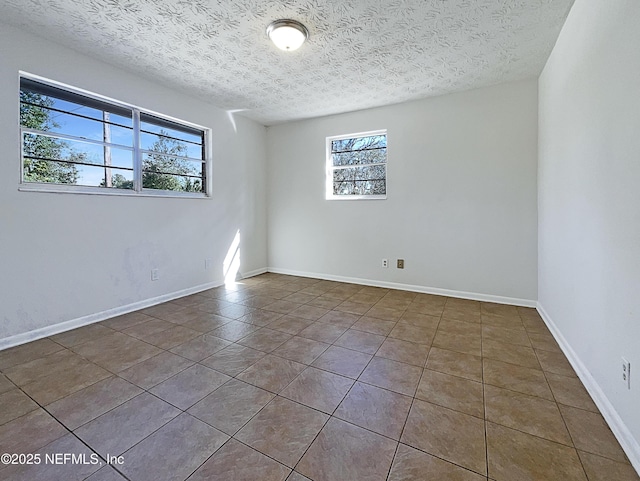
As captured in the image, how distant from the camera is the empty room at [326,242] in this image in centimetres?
138

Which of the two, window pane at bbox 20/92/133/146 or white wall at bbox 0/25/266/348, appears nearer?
white wall at bbox 0/25/266/348

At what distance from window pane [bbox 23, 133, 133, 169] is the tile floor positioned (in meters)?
1.62

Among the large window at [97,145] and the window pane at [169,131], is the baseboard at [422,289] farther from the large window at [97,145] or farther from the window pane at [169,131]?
the window pane at [169,131]

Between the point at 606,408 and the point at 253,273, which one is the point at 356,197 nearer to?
the point at 253,273

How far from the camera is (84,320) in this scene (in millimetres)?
2783

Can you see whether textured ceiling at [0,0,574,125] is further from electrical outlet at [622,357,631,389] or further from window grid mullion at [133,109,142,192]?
electrical outlet at [622,357,631,389]

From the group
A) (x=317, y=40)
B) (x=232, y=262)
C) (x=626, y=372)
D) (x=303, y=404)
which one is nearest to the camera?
(x=626, y=372)

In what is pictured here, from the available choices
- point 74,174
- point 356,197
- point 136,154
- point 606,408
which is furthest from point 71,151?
point 606,408

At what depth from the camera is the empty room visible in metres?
1.38

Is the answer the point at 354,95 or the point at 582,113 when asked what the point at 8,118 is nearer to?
the point at 354,95

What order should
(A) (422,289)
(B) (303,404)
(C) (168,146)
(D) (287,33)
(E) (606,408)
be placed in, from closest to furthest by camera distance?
1. (E) (606,408)
2. (B) (303,404)
3. (D) (287,33)
4. (C) (168,146)
5. (A) (422,289)

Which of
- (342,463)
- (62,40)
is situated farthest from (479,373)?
(62,40)

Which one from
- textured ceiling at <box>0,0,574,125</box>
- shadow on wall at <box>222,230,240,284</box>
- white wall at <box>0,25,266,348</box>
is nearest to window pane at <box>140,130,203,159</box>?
white wall at <box>0,25,266,348</box>

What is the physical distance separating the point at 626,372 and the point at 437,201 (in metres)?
2.68
